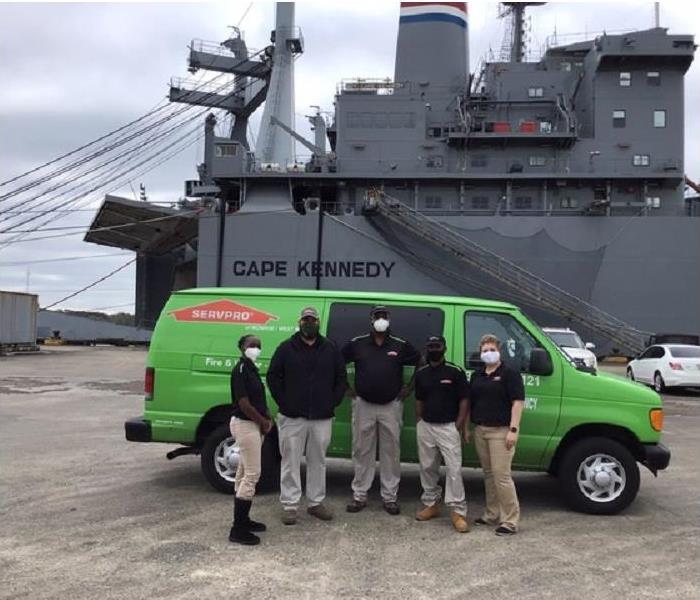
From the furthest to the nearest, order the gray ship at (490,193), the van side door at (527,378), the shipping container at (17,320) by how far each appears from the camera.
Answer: the shipping container at (17,320) < the gray ship at (490,193) < the van side door at (527,378)

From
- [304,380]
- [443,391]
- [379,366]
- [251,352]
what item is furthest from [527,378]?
[251,352]

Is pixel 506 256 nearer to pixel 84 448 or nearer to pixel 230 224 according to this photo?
pixel 230 224

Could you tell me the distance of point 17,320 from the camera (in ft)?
107

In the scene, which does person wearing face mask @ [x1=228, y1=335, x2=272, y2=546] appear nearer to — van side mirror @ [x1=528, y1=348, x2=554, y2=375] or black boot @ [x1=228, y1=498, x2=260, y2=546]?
black boot @ [x1=228, y1=498, x2=260, y2=546]

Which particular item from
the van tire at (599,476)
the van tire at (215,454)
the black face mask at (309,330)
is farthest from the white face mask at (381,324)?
the van tire at (599,476)

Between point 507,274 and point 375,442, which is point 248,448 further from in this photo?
point 507,274

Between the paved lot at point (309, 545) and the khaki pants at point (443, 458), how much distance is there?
0.26m

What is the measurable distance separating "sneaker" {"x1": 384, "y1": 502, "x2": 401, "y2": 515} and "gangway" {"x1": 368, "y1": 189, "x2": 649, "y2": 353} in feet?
72.3

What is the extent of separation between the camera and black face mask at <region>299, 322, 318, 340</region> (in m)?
5.70

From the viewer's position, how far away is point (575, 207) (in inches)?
1180

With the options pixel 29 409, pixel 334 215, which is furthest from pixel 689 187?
pixel 29 409

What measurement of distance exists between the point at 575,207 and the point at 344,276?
34.7 ft

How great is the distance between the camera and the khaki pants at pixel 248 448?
522cm

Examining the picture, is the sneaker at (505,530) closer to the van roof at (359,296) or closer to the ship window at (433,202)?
the van roof at (359,296)
